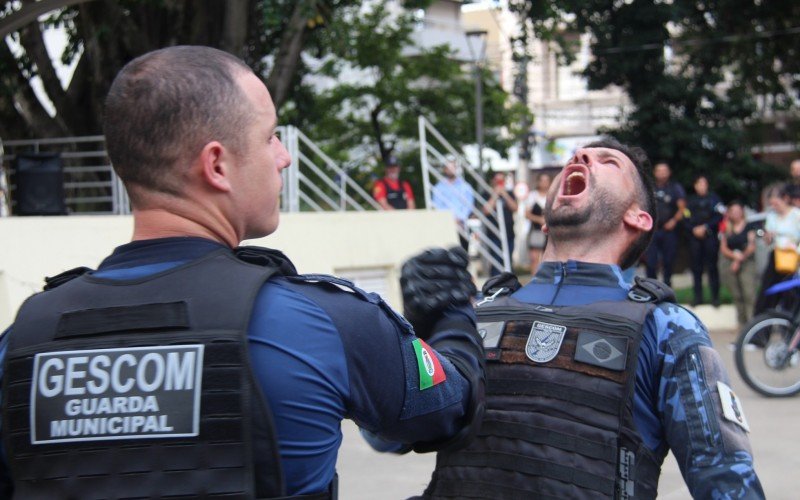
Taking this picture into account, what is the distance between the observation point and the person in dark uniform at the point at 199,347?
1.52 metres

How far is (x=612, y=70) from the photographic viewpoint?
63.3ft

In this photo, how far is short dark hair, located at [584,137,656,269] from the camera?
101 inches

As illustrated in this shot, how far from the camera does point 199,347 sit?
60.1 inches

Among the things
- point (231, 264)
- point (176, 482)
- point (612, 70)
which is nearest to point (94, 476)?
point (176, 482)

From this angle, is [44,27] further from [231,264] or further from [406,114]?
[231,264]

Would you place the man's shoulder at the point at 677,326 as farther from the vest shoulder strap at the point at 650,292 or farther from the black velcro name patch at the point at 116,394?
the black velcro name patch at the point at 116,394

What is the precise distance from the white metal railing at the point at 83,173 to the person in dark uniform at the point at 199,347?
9.15 metres

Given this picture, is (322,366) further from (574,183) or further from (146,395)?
(574,183)

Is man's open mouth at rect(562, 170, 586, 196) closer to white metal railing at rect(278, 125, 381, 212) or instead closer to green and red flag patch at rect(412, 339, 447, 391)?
green and red flag patch at rect(412, 339, 447, 391)

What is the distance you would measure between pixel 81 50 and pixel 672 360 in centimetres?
1350

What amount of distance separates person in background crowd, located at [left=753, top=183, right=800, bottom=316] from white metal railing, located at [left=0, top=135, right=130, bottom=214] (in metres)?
6.26

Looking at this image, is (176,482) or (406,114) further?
(406,114)

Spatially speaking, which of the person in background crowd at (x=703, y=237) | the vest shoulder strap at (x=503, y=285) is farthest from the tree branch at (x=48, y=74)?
the vest shoulder strap at (x=503, y=285)

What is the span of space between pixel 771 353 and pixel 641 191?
603 cm
